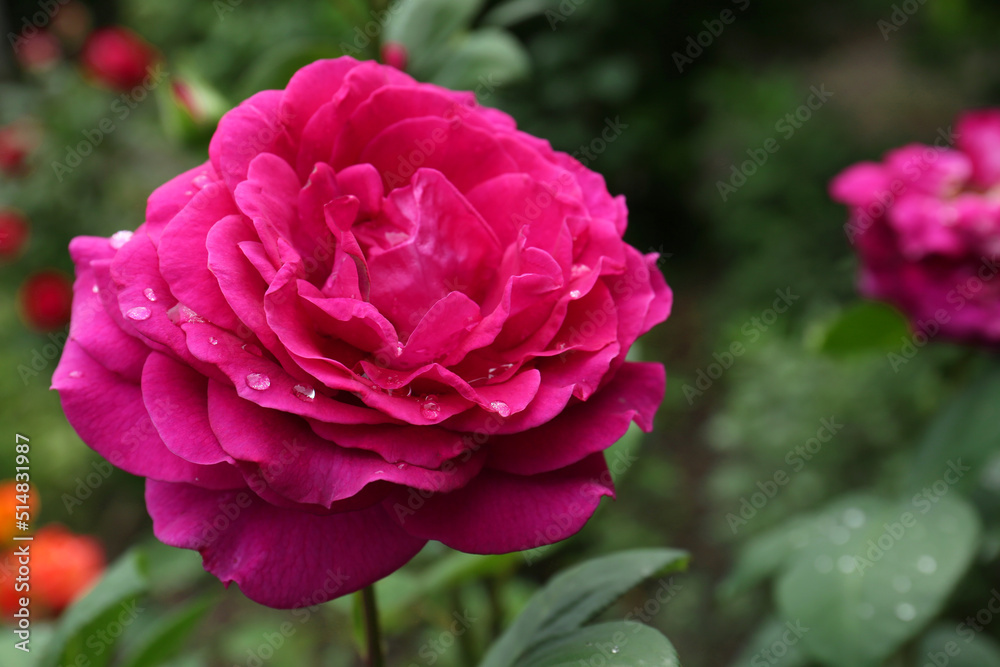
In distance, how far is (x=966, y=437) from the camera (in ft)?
3.39

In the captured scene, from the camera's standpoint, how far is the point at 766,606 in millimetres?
1898

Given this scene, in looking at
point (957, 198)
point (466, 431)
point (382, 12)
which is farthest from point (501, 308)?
point (957, 198)

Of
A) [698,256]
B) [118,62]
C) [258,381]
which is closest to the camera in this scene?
[258,381]

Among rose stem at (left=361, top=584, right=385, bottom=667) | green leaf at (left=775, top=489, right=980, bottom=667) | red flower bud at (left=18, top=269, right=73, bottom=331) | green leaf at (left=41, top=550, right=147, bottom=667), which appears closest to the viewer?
rose stem at (left=361, top=584, right=385, bottom=667)

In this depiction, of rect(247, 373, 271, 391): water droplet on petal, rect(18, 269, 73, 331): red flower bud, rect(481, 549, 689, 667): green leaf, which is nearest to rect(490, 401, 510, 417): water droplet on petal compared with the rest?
rect(247, 373, 271, 391): water droplet on petal

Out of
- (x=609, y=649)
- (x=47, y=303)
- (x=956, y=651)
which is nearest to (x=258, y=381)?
(x=609, y=649)

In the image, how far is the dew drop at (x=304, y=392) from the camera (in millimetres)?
407

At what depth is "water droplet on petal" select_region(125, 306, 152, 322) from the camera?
1.36ft

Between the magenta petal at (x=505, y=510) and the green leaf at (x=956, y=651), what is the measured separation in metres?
0.92

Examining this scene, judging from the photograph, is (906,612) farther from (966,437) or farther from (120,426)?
(120,426)

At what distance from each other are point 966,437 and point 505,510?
858mm

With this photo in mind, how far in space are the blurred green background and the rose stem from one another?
26 cm

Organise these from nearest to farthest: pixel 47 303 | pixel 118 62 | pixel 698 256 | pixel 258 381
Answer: pixel 258 381, pixel 47 303, pixel 118 62, pixel 698 256

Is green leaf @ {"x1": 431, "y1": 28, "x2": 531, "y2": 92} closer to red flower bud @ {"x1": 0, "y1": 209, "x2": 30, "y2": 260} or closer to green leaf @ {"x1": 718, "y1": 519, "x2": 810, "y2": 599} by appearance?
green leaf @ {"x1": 718, "y1": 519, "x2": 810, "y2": 599}
